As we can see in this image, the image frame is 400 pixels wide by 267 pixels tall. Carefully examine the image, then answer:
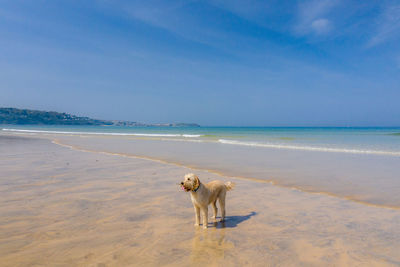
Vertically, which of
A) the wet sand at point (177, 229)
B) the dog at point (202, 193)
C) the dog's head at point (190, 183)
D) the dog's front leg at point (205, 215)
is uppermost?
the dog's head at point (190, 183)

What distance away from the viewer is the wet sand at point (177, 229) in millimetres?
3609

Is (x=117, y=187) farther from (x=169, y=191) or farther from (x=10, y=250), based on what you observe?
(x=10, y=250)

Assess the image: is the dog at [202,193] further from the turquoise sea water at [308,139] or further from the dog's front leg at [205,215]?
the turquoise sea water at [308,139]

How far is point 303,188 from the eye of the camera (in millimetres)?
7770

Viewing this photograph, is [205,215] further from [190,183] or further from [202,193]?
[190,183]

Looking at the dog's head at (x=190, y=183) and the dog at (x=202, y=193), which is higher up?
the dog's head at (x=190, y=183)

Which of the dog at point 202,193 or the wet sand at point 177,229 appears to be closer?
the wet sand at point 177,229

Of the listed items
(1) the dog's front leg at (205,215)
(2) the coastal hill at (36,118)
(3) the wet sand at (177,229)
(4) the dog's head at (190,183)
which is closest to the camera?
(3) the wet sand at (177,229)

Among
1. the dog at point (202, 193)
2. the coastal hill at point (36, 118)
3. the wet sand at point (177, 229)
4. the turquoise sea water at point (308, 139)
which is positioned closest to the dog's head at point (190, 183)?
the dog at point (202, 193)

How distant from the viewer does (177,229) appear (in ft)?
15.1

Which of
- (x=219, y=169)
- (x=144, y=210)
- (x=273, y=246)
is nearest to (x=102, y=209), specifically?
(x=144, y=210)

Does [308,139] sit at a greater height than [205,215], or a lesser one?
greater

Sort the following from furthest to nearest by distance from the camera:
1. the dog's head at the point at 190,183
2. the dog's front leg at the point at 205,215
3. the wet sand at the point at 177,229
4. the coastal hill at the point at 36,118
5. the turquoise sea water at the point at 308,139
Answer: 1. the coastal hill at the point at 36,118
2. the turquoise sea water at the point at 308,139
3. the dog's front leg at the point at 205,215
4. the dog's head at the point at 190,183
5. the wet sand at the point at 177,229

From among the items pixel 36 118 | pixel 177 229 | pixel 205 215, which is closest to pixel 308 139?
pixel 205 215
